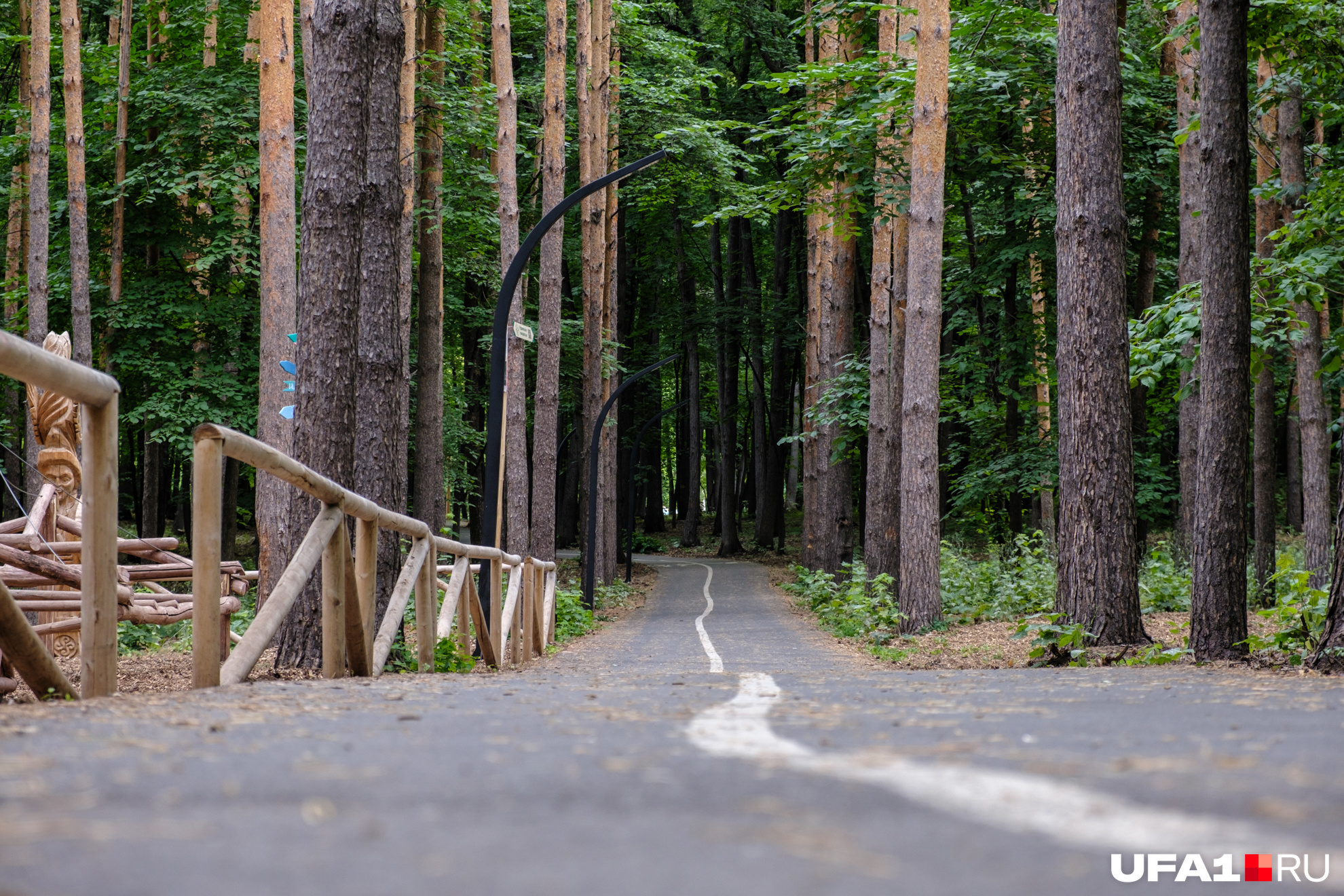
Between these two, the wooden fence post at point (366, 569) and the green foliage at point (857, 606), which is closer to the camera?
the wooden fence post at point (366, 569)

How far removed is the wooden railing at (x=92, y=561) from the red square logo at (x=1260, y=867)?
374 cm

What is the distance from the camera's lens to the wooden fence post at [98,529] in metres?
4.16

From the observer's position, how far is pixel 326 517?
558 cm

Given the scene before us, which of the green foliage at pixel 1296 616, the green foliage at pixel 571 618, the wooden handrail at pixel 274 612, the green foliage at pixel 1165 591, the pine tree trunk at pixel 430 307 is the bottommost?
the green foliage at pixel 571 618

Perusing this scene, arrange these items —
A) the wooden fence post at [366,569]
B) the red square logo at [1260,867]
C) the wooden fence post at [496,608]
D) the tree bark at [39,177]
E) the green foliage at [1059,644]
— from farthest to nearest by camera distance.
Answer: the tree bark at [39,177] → the wooden fence post at [496,608] → the green foliage at [1059,644] → the wooden fence post at [366,569] → the red square logo at [1260,867]

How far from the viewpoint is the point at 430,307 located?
2206 centimetres

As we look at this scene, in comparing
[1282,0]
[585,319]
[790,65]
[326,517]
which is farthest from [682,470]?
[326,517]

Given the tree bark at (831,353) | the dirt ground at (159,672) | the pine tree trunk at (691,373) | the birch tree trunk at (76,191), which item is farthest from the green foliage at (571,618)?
the pine tree trunk at (691,373)

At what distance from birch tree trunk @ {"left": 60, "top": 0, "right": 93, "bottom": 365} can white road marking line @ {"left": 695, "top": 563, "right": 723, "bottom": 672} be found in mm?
11314

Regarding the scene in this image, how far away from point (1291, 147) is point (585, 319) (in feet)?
49.8

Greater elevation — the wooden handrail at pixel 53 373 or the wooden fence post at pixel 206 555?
the wooden handrail at pixel 53 373

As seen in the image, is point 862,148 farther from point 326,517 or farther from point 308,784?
point 308,784

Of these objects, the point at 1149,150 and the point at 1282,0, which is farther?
the point at 1149,150

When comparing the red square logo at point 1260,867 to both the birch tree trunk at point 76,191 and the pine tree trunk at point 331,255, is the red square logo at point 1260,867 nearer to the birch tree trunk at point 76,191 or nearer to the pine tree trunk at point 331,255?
the pine tree trunk at point 331,255
